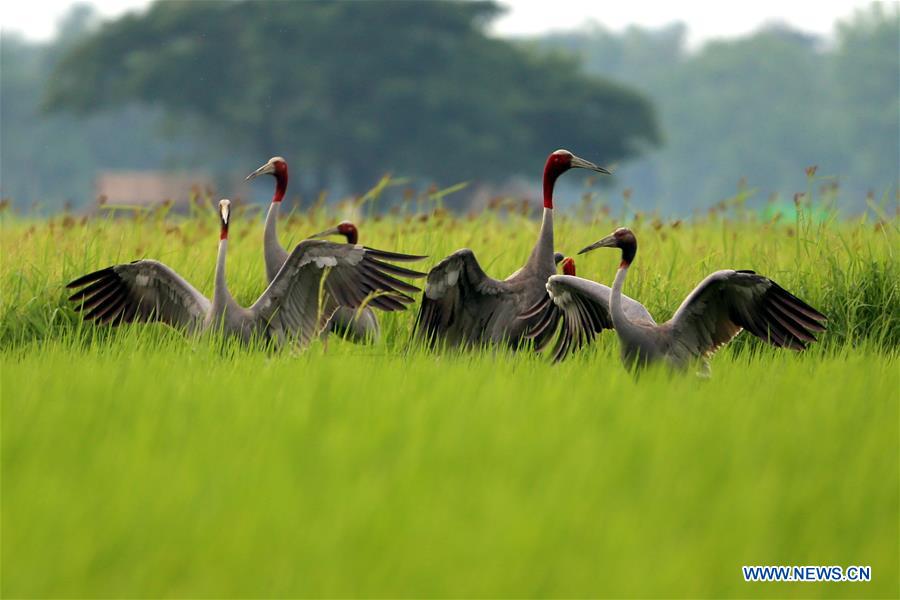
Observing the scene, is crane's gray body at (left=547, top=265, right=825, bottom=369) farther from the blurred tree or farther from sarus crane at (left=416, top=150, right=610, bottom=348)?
the blurred tree

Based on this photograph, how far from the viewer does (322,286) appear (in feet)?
23.1

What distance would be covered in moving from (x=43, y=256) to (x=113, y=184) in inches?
1642

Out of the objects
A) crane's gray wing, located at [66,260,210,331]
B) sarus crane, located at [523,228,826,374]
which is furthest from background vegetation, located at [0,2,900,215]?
sarus crane, located at [523,228,826,374]

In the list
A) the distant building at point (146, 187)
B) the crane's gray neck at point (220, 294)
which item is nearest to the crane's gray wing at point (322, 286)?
the crane's gray neck at point (220, 294)

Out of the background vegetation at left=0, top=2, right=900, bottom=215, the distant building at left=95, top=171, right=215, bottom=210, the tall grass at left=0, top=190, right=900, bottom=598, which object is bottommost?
the tall grass at left=0, top=190, right=900, bottom=598

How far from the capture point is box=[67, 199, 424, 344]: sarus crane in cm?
694

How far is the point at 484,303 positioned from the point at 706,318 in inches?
53.0

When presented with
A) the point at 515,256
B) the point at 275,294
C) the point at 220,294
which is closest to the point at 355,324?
the point at 275,294

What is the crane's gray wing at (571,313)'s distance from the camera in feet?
22.3

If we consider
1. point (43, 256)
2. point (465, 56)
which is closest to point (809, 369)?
point (43, 256)

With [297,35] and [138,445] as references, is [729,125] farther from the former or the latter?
[138,445]

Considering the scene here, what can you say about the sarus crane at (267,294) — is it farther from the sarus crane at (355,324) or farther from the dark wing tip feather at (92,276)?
the sarus crane at (355,324)

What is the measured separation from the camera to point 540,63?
142 feet

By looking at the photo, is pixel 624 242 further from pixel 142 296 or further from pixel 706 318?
pixel 142 296
